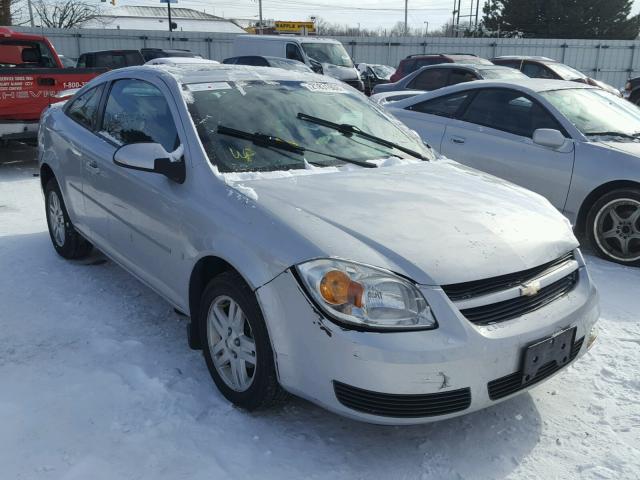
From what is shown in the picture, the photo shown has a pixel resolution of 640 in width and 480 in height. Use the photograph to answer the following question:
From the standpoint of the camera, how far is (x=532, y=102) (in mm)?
5996

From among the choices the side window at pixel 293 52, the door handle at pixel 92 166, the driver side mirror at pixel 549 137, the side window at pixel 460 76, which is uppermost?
the side window at pixel 293 52

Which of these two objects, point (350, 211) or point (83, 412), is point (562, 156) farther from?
point (83, 412)

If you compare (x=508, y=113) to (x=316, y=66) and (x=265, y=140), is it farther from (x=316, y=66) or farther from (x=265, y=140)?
(x=316, y=66)

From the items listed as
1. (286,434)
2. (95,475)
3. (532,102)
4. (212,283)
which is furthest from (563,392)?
(532,102)

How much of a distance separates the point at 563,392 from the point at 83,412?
2402 millimetres

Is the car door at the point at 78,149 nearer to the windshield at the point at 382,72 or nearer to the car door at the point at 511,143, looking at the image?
the car door at the point at 511,143

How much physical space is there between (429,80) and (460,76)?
2.11 ft

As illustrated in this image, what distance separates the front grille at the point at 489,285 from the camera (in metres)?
2.50

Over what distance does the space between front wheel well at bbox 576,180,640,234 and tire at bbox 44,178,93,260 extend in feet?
13.9

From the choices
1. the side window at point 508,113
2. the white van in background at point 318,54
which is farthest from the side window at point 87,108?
the white van in background at point 318,54

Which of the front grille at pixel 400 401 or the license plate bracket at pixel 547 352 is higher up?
the license plate bracket at pixel 547 352

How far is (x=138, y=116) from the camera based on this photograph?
389 cm

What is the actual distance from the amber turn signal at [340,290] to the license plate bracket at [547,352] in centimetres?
75

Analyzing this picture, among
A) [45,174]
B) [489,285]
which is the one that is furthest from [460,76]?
[489,285]
